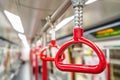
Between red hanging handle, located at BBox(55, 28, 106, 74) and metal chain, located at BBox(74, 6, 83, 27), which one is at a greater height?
metal chain, located at BBox(74, 6, 83, 27)

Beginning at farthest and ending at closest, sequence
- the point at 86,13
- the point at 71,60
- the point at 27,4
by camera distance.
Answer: the point at 71,60, the point at 86,13, the point at 27,4

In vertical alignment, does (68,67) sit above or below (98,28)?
below

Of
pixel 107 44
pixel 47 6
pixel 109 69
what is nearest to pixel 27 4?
pixel 47 6

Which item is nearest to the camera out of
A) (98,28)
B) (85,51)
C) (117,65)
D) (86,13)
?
(86,13)

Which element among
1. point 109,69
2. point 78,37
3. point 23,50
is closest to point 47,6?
point 78,37

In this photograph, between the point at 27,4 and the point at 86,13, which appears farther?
the point at 86,13

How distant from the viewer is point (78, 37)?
985 mm

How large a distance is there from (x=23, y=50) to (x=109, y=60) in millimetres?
18300

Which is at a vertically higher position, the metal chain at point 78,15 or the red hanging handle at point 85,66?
the metal chain at point 78,15

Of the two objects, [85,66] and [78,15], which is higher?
[78,15]

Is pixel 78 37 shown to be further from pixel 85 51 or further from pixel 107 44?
pixel 85 51

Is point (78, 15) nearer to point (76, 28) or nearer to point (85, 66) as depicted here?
point (76, 28)

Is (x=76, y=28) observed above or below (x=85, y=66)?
above

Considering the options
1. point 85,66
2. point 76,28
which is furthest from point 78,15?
point 85,66
